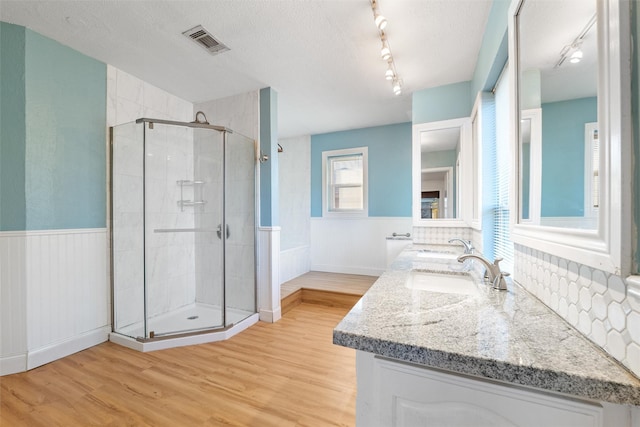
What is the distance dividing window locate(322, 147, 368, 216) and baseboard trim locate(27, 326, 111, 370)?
3145 mm

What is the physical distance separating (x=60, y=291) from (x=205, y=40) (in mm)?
2302

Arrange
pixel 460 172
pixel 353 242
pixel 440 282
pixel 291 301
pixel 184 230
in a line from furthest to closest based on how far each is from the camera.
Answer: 1. pixel 353 242
2. pixel 291 301
3. pixel 184 230
4. pixel 460 172
5. pixel 440 282

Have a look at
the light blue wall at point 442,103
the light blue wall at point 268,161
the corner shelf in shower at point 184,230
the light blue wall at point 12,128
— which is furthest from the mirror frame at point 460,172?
the light blue wall at point 12,128

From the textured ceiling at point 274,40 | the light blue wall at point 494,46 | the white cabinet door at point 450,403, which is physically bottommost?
the white cabinet door at point 450,403

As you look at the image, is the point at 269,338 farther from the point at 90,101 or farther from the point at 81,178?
the point at 90,101

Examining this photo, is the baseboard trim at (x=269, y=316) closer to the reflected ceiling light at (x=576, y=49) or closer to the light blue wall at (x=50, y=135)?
the light blue wall at (x=50, y=135)

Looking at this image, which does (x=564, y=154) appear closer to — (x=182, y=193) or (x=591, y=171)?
(x=591, y=171)

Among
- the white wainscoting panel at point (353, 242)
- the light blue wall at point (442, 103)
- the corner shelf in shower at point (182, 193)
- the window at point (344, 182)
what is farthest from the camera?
the window at point (344, 182)

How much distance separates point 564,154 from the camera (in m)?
0.73

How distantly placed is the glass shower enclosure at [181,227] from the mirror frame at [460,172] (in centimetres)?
176

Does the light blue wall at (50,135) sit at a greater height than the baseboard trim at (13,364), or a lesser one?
greater

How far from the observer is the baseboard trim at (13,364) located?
5.77 feet

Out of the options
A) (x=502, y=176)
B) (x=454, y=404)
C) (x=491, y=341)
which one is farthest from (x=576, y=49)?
(x=502, y=176)

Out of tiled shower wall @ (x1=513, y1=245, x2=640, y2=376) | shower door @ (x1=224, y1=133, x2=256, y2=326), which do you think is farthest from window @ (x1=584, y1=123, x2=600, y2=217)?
shower door @ (x1=224, y1=133, x2=256, y2=326)
